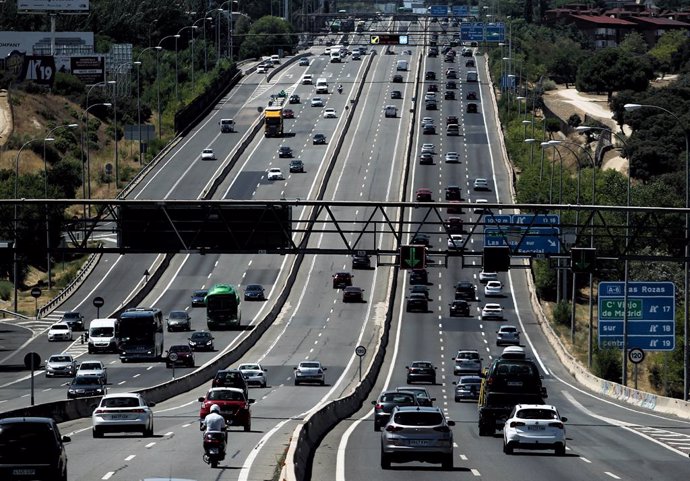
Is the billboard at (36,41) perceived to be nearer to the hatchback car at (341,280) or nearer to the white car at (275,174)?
the white car at (275,174)

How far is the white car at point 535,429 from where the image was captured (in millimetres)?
43750

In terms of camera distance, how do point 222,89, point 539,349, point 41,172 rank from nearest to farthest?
point 539,349 → point 41,172 → point 222,89

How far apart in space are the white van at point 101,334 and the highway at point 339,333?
1058 millimetres

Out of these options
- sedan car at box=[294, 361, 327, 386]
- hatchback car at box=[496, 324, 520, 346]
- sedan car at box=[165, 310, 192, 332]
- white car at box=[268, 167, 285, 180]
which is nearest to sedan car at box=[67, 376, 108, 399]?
sedan car at box=[294, 361, 327, 386]

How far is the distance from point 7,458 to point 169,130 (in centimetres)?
15092

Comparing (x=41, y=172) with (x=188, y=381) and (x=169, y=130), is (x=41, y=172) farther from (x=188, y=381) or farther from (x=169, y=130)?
(x=188, y=381)

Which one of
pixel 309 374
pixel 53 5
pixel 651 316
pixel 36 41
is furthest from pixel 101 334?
pixel 36 41

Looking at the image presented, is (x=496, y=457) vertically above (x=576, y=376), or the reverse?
(x=496, y=457)

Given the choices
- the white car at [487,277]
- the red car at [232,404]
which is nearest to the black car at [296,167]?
the white car at [487,277]

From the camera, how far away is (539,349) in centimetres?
9919

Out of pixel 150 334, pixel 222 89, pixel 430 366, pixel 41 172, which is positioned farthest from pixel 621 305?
pixel 222 89

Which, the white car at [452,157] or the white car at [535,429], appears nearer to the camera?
the white car at [535,429]

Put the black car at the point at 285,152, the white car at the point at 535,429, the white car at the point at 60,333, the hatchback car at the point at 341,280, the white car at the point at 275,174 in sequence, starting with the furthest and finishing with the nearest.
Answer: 1. the black car at the point at 285,152
2. the white car at the point at 275,174
3. the hatchback car at the point at 341,280
4. the white car at the point at 60,333
5. the white car at the point at 535,429

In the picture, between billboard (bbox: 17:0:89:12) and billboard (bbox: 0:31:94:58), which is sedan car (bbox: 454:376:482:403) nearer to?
billboard (bbox: 17:0:89:12)
